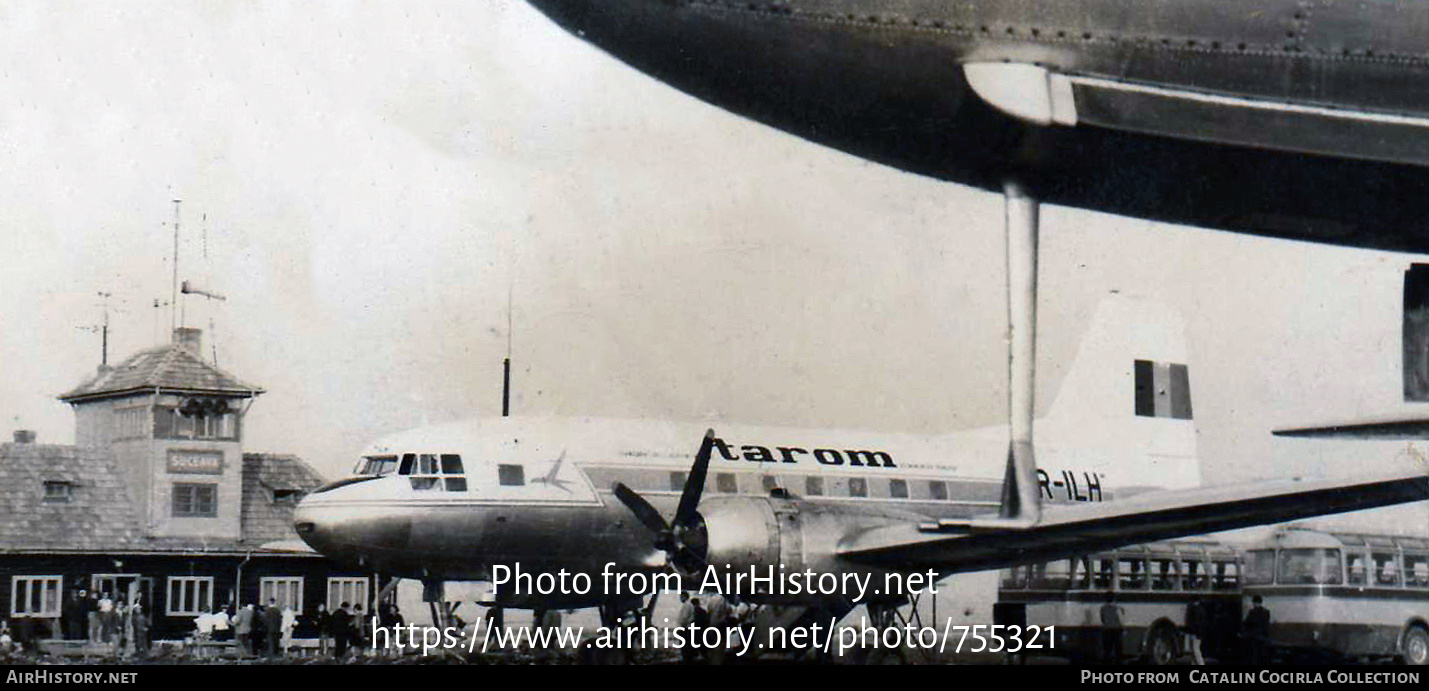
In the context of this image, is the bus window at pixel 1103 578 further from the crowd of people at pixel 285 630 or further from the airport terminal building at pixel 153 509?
the airport terminal building at pixel 153 509

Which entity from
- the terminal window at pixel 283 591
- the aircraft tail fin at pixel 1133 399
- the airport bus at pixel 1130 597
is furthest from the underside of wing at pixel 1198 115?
the terminal window at pixel 283 591

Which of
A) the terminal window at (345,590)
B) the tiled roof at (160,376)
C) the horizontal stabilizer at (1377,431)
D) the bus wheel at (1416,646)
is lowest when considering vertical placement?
the terminal window at (345,590)

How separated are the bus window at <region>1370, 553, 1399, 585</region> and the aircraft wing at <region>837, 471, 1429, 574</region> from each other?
3874 mm

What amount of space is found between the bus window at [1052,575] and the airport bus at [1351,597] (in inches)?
82.8

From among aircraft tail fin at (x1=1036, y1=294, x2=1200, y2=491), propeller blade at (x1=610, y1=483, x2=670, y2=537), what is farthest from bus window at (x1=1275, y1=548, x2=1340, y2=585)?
propeller blade at (x1=610, y1=483, x2=670, y2=537)

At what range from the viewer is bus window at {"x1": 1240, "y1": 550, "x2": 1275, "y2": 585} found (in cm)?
1632

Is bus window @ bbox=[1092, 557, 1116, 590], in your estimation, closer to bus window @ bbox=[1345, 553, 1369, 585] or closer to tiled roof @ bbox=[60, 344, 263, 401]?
bus window @ bbox=[1345, 553, 1369, 585]

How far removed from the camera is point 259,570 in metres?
22.4

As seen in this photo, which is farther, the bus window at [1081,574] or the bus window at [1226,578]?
the bus window at [1226,578]

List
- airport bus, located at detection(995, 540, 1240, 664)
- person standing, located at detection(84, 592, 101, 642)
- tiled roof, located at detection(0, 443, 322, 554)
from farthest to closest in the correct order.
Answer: tiled roof, located at detection(0, 443, 322, 554)
person standing, located at detection(84, 592, 101, 642)
airport bus, located at detection(995, 540, 1240, 664)

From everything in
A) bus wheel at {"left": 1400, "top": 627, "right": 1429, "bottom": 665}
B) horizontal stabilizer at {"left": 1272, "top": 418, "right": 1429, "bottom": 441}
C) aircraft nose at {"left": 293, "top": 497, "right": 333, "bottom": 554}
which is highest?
horizontal stabilizer at {"left": 1272, "top": 418, "right": 1429, "bottom": 441}

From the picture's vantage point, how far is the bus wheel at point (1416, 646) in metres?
15.0

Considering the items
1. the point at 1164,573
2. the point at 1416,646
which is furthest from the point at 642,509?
the point at 1416,646

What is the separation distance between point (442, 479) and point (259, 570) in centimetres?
997
